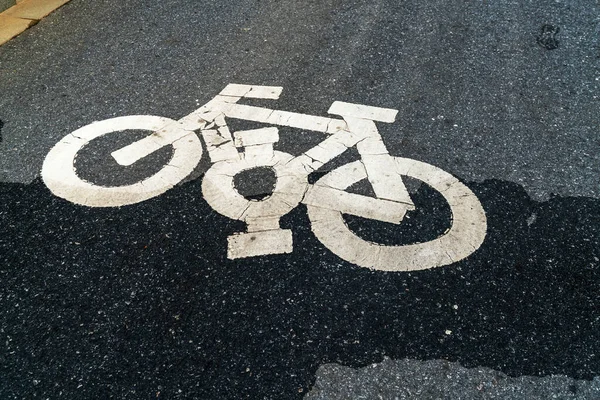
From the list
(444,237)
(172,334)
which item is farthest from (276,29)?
(172,334)

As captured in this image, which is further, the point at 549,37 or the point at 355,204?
the point at 549,37

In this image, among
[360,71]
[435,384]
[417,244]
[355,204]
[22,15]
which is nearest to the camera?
[435,384]

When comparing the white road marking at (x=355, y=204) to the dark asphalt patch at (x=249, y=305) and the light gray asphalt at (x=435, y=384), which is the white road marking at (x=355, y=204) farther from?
the light gray asphalt at (x=435, y=384)

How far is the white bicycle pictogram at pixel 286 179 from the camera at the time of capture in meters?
3.05

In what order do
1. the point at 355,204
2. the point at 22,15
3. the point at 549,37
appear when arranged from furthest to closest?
the point at 22,15
the point at 549,37
the point at 355,204

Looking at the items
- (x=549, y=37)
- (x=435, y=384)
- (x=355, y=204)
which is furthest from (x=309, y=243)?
(x=549, y=37)

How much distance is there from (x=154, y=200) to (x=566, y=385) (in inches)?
94.4

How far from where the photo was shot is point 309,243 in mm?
3080

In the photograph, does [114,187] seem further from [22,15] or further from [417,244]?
[22,15]

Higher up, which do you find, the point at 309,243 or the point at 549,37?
the point at 309,243

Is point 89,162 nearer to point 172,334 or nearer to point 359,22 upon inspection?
point 172,334

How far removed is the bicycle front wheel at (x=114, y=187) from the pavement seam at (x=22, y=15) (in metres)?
2.06

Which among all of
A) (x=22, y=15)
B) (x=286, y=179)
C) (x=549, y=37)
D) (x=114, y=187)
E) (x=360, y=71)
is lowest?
(x=549, y=37)

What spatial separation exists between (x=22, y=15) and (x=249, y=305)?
4.52 m
